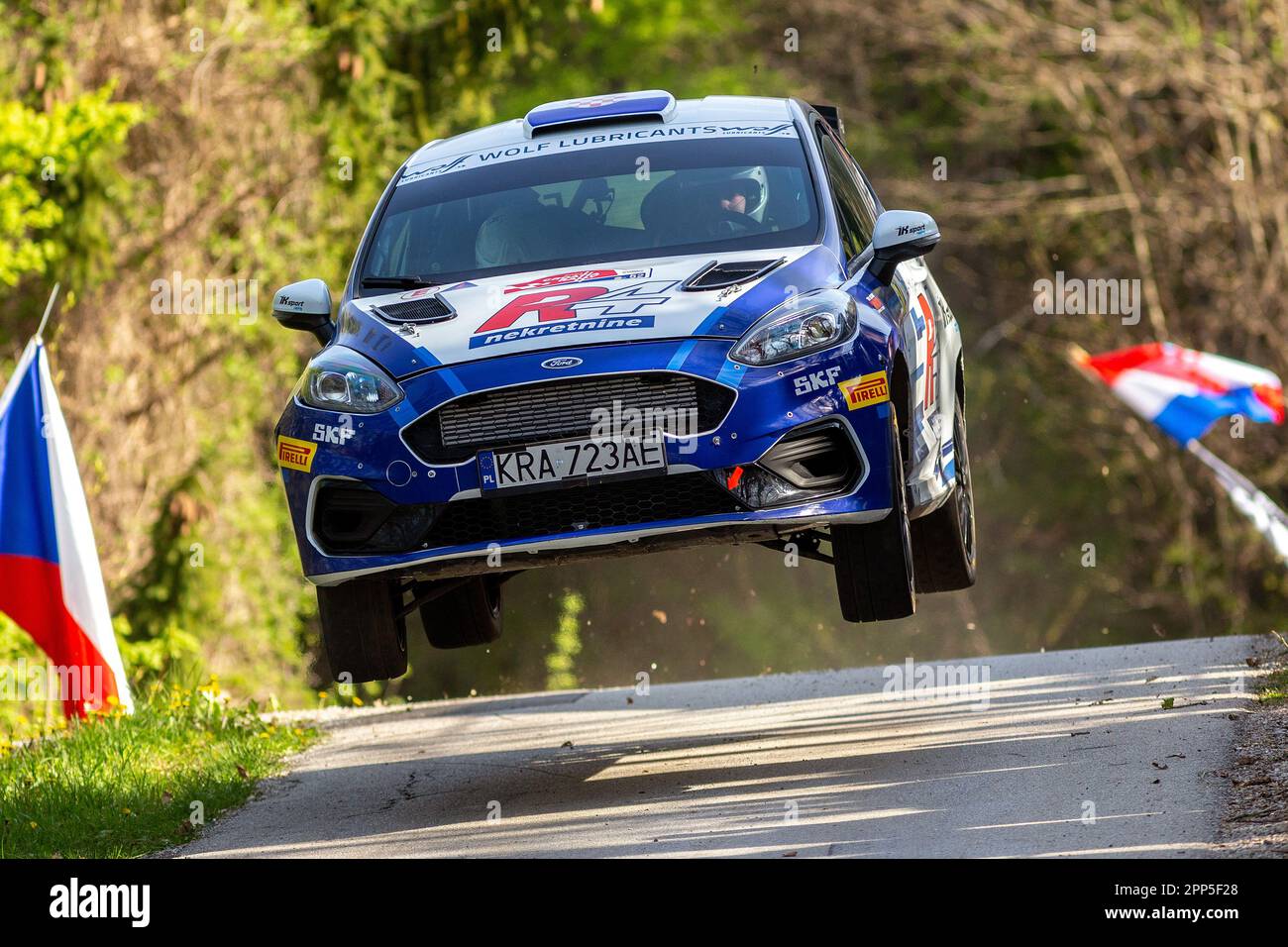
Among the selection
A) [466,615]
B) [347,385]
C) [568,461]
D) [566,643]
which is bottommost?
[566,643]

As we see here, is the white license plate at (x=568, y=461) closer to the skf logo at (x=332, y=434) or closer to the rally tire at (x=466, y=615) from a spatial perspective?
the skf logo at (x=332, y=434)

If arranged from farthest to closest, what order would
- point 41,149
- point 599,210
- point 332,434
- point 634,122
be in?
point 41,149 → point 634,122 → point 599,210 → point 332,434

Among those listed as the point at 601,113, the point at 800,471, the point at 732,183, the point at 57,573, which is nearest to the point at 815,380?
the point at 800,471

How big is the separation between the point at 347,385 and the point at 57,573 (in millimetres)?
3922

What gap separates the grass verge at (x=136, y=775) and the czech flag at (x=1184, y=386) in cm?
919

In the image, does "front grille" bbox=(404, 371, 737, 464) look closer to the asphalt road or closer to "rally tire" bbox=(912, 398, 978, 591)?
→ the asphalt road

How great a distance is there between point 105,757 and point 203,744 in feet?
2.37

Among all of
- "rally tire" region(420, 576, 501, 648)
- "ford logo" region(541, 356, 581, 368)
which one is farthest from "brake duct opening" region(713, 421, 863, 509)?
"rally tire" region(420, 576, 501, 648)

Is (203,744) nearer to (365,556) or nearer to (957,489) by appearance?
(365,556)

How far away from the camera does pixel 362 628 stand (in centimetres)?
741

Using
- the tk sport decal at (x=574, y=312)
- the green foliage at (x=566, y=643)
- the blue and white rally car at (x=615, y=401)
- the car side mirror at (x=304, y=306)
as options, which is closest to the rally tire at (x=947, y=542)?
the blue and white rally car at (x=615, y=401)

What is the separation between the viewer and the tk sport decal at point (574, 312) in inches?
274

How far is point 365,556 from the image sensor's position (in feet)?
23.3

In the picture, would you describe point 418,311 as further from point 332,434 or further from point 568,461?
point 568,461
